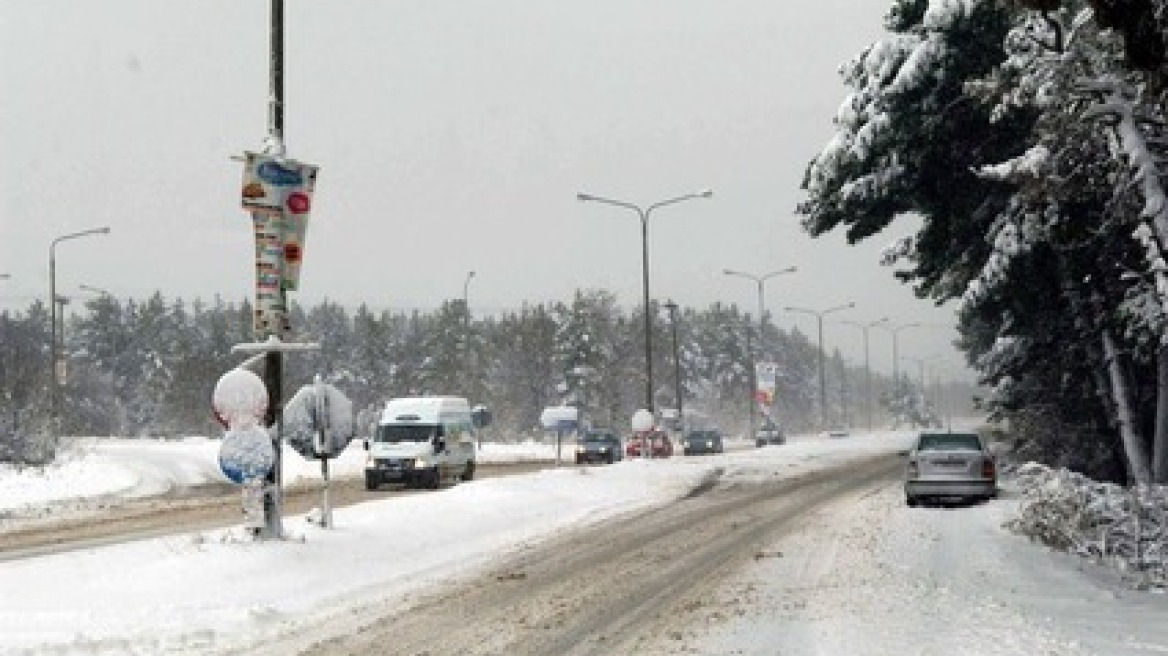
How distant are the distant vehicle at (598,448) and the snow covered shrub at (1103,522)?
31777 mm

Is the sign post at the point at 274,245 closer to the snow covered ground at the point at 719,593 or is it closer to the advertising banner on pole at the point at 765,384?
the snow covered ground at the point at 719,593

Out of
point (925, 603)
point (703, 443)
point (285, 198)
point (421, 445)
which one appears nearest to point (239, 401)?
point (285, 198)

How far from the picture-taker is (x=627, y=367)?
397ft

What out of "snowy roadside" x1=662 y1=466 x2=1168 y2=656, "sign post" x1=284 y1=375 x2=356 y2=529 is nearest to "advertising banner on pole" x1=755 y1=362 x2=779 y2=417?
"snowy roadside" x1=662 y1=466 x2=1168 y2=656

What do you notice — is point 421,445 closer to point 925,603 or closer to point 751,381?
point 925,603

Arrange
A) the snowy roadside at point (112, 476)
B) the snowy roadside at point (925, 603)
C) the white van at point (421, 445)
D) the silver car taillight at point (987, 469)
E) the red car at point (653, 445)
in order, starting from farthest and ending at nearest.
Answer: the red car at point (653, 445)
the white van at point (421, 445)
the snowy roadside at point (112, 476)
the silver car taillight at point (987, 469)
the snowy roadside at point (925, 603)

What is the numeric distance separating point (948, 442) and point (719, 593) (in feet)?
41.8

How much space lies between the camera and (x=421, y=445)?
3080cm

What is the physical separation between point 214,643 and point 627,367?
112 meters

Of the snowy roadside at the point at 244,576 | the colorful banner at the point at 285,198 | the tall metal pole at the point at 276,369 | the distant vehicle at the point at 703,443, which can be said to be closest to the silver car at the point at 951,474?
the snowy roadside at the point at 244,576

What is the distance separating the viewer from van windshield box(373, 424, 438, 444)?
103 ft

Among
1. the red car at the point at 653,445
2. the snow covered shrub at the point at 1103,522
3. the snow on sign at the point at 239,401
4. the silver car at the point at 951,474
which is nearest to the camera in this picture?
the snow on sign at the point at 239,401

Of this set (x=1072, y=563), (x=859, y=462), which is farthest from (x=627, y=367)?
(x=1072, y=563)

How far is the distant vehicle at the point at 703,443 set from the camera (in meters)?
57.0
